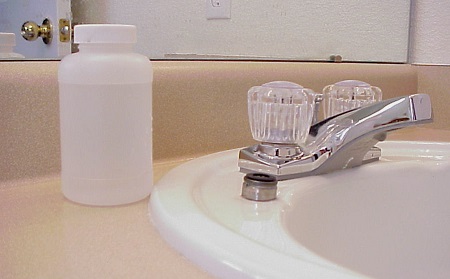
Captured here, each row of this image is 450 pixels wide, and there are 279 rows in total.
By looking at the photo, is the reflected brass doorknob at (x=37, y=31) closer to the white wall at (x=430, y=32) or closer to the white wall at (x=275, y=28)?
the white wall at (x=275, y=28)

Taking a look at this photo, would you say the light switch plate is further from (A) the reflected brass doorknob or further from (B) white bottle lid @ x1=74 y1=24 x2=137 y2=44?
(B) white bottle lid @ x1=74 y1=24 x2=137 y2=44

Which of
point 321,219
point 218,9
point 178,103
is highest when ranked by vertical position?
point 218,9

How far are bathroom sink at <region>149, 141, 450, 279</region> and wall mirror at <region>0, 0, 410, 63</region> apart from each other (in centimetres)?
27

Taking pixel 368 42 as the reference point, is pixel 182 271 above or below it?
below

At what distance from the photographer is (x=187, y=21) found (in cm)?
96

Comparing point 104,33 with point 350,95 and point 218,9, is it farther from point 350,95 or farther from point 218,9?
point 218,9

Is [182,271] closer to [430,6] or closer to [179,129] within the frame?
[179,129]

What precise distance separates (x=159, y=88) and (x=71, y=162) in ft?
0.63

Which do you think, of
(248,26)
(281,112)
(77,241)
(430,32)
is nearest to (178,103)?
(281,112)

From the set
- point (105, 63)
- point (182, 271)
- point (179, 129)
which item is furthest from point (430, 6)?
point (182, 271)

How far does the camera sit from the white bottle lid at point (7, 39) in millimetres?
612

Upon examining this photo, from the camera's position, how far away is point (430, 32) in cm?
110

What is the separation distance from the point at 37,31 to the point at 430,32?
0.77 m

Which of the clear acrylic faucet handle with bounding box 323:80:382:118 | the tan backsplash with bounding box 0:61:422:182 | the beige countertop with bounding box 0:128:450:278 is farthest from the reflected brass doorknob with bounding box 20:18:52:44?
the clear acrylic faucet handle with bounding box 323:80:382:118
